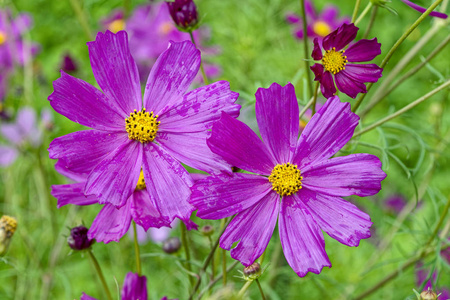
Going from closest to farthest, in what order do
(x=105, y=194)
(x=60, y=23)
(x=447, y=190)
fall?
(x=105, y=194) → (x=447, y=190) → (x=60, y=23)

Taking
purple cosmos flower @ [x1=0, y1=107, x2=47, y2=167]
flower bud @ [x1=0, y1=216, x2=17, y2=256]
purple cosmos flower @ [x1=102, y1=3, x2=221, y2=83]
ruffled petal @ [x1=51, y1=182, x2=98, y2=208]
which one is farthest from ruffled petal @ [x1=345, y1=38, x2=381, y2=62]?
purple cosmos flower @ [x1=102, y1=3, x2=221, y2=83]

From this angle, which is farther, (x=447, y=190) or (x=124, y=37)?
(x=447, y=190)

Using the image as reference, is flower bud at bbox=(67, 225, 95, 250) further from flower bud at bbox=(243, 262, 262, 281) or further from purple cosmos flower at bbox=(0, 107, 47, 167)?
purple cosmos flower at bbox=(0, 107, 47, 167)

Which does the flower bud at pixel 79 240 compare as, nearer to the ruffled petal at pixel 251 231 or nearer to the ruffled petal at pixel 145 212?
the ruffled petal at pixel 145 212

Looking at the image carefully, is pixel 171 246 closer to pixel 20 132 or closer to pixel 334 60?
pixel 334 60

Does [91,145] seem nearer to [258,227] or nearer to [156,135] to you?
[156,135]

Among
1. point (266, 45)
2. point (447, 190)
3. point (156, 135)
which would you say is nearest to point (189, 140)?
point (156, 135)

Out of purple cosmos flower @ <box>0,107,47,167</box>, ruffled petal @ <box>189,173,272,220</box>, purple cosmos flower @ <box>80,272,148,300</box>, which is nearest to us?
ruffled petal @ <box>189,173,272,220</box>

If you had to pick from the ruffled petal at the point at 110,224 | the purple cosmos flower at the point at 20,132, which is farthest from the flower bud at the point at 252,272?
the purple cosmos flower at the point at 20,132
